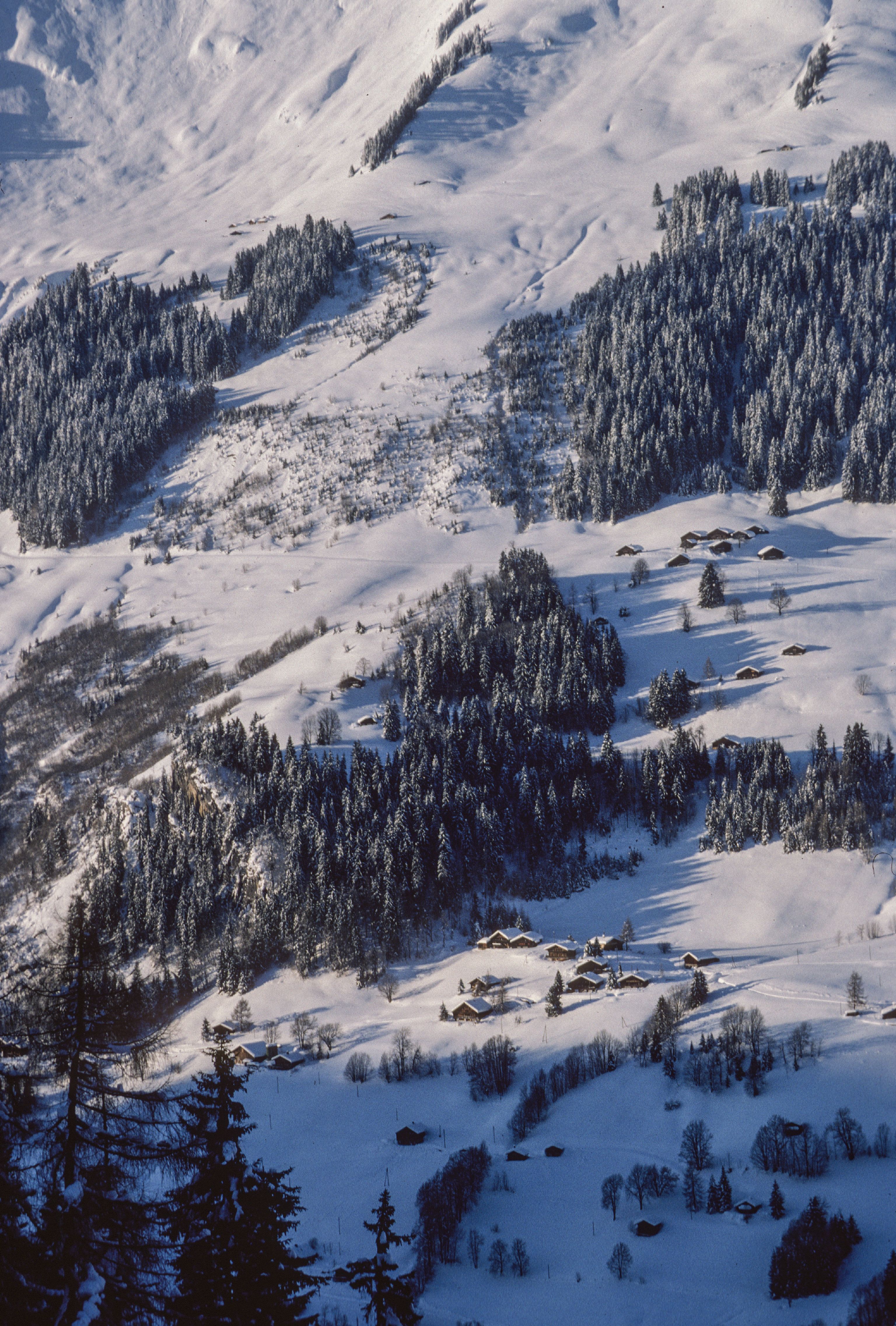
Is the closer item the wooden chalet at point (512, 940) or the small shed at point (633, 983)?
the small shed at point (633, 983)

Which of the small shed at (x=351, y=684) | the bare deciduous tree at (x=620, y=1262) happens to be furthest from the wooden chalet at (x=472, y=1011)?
the small shed at (x=351, y=684)

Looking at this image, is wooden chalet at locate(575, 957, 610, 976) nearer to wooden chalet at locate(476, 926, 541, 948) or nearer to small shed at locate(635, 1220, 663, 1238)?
wooden chalet at locate(476, 926, 541, 948)

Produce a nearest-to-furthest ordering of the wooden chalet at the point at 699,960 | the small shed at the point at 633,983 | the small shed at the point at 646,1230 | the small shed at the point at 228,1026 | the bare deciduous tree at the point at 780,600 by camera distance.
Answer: the small shed at the point at 646,1230 → the small shed at the point at 633,983 → the small shed at the point at 228,1026 → the wooden chalet at the point at 699,960 → the bare deciduous tree at the point at 780,600

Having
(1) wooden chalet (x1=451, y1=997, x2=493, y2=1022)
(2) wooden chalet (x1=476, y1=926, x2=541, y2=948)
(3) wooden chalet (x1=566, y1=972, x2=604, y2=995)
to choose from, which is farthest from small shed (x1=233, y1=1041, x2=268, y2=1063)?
(3) wooden chalet (x1=566, y1=972, x2=604, y2=995)

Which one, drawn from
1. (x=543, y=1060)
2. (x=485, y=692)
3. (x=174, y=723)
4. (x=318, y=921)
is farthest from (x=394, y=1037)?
(x=174, y=723)

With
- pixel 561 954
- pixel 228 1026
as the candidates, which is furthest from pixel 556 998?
pixel 228 1026

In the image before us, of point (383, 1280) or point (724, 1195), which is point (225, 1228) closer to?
point (383, 1280)

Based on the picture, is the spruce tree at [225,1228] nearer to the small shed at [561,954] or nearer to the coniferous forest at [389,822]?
the small shed at [561,954]
